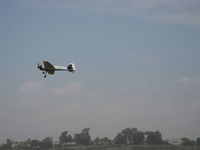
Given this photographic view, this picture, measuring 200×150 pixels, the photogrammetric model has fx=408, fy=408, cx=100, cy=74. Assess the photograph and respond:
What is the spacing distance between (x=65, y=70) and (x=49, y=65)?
5644 mm

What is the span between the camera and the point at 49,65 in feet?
325

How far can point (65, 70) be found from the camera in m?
103

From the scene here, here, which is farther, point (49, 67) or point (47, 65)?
point (49, 67)

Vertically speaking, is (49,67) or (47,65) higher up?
(47,65)
